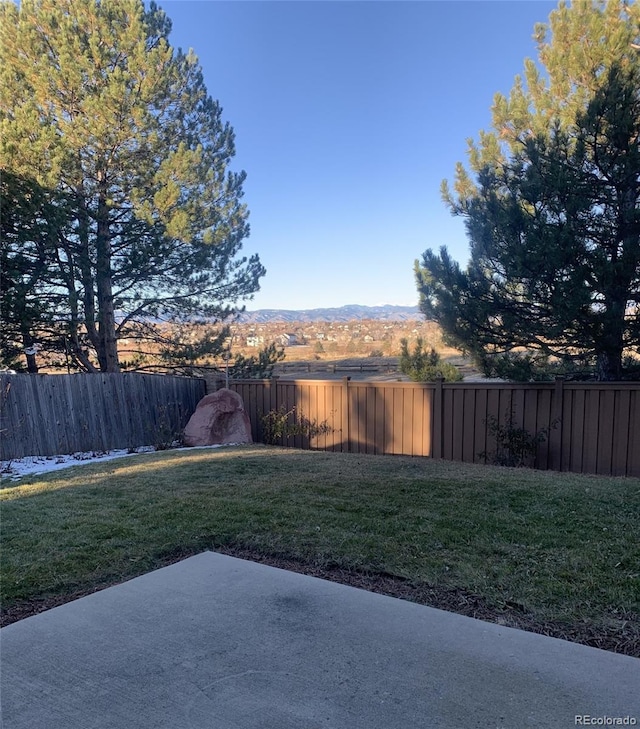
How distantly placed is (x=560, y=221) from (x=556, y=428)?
3100mm

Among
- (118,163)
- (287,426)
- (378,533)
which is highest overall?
(118,163)

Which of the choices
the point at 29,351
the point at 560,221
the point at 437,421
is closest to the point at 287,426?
the point at 437,421

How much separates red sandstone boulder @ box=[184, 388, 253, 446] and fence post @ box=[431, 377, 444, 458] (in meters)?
3.55

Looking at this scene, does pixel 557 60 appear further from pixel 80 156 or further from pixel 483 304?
pixel 80 156

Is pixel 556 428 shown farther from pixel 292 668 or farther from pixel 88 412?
pixel 88 412

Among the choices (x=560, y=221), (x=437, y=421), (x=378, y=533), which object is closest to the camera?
(x=378, y=533)

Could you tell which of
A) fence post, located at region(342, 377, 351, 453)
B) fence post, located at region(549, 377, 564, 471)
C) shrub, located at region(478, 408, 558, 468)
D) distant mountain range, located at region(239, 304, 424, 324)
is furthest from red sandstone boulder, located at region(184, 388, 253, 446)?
distant mountain range, located at region(239, 304, 424, 324)

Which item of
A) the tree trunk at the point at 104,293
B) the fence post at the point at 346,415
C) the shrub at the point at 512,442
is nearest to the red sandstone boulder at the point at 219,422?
the fence post at the point at 346,415

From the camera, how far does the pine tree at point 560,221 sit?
6898mm

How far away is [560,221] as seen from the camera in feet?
23.7

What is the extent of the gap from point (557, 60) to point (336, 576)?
8.34 m

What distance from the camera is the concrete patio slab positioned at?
193cm

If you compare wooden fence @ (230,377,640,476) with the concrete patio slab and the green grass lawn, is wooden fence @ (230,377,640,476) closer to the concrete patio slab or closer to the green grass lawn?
the green grass lawn

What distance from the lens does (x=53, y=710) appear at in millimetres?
1989
